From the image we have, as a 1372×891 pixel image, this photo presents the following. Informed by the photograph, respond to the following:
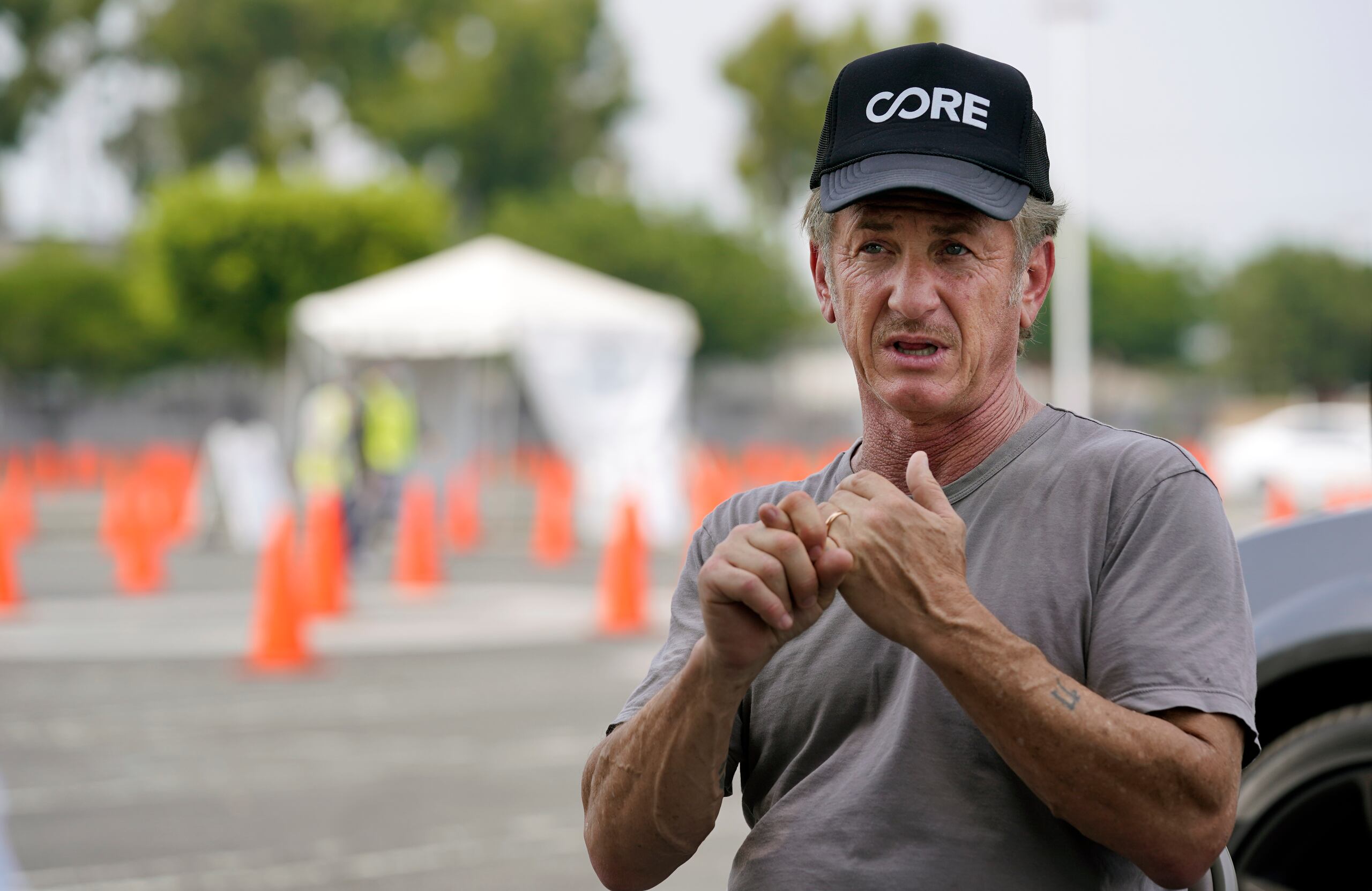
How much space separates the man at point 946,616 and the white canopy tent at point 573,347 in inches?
668

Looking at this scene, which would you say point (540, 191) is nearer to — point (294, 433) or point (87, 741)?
point (294, 433)

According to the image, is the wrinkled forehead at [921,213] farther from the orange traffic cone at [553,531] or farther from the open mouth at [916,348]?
the orange traffic cone at [553,531]

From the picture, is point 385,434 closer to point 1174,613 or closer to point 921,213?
point 921,213

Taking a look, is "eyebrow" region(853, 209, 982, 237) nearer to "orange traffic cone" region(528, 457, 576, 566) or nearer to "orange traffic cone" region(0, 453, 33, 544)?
"orange traffic cone" region(528, 457, 576, 566)

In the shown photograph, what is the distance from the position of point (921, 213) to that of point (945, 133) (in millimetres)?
103

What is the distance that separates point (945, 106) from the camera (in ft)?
6.27

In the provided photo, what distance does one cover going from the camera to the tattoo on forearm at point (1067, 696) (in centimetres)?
168

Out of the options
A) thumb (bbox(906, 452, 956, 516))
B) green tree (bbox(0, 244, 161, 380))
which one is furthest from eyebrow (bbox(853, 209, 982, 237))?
green tree (bbox(0, 244, 161, 380))

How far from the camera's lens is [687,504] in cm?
2122

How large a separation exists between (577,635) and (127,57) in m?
54.4

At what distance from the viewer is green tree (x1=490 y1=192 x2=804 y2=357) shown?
5025 cm

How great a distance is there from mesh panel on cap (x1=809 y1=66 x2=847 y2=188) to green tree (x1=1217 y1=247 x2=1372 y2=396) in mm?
59445

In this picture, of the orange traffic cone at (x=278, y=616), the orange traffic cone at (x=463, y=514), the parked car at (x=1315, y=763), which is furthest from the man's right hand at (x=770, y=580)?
the orange traffic cone at (x=463, y=514)

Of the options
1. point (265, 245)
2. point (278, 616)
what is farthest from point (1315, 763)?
point (265, 245)
